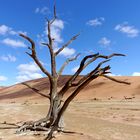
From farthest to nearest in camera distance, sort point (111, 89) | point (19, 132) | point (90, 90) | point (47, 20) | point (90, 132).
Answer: point (90, 90)
point (111, 89)
point (47, 20)
point (90, 132)
point (19, 132)

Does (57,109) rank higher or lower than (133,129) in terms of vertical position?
higher

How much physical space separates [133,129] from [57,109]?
10.8 feet

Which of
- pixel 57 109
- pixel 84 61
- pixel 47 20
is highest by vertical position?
pixel 47 20

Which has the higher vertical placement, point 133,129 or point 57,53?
point 57,53

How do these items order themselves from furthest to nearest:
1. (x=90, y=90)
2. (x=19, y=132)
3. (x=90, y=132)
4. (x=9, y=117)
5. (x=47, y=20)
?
(x=90, y=90), (x=9, y=117), (x=47, y=20), (x=90, y=132), (x=19, y=132)

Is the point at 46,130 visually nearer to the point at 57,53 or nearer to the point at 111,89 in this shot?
the point at 57,53

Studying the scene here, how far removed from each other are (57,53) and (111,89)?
24576 millimetres

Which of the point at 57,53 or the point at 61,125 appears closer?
the point at 61,125

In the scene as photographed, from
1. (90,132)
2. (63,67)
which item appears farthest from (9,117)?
(90,132)

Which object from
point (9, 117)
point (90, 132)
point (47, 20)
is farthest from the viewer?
point (9, 117)

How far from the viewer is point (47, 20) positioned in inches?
540

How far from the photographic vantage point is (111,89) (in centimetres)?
3678

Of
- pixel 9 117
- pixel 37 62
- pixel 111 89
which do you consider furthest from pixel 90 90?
pixel 37 62

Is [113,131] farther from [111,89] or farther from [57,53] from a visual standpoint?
[111,89]
